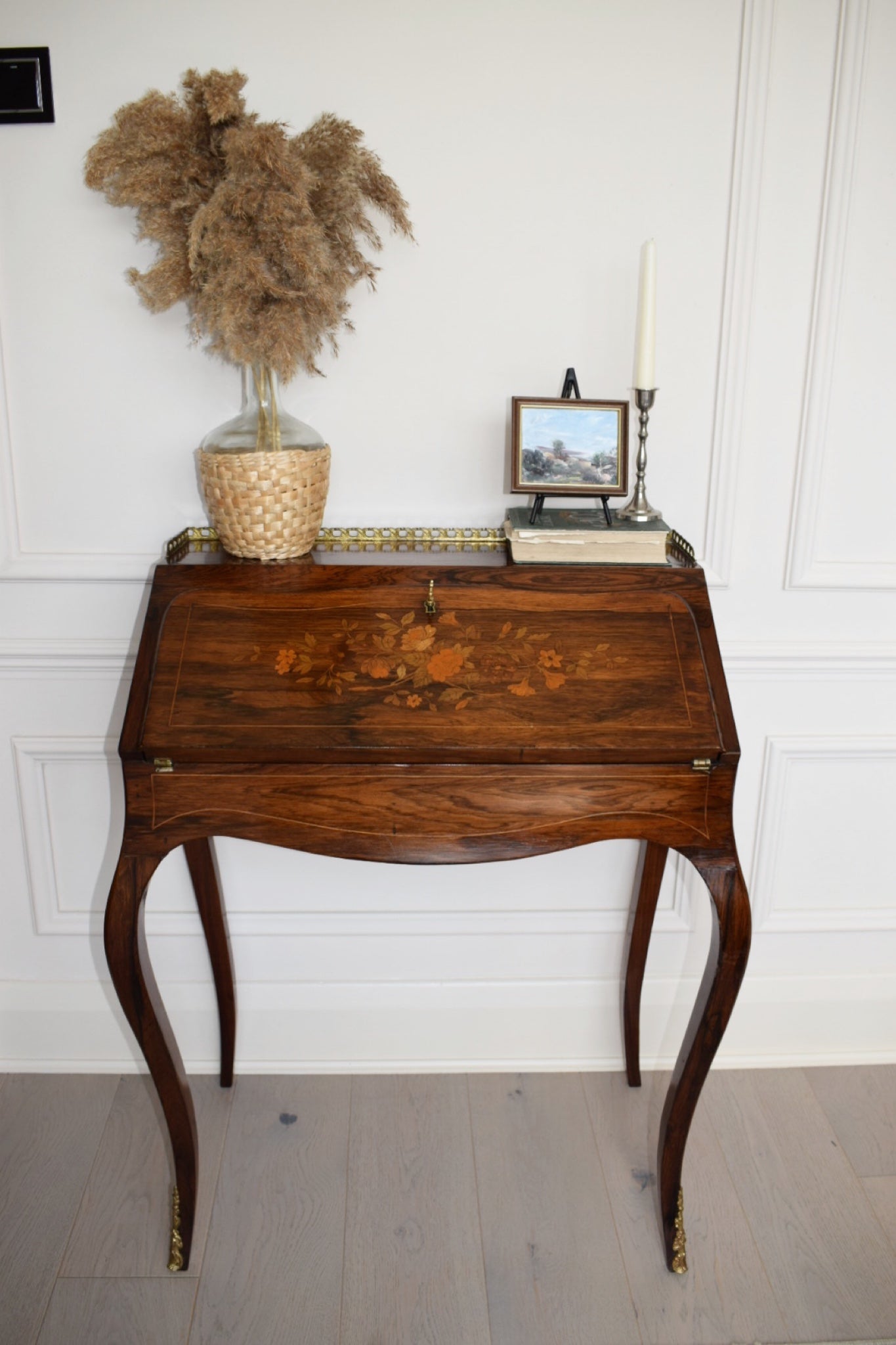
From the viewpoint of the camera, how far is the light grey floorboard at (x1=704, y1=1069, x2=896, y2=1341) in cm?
167

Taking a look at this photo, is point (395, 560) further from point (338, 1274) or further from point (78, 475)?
point (338, 1274)

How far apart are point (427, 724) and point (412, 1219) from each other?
976 millimetres

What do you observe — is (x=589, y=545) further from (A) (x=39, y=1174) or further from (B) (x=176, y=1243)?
(A) (x=39, y=1174)

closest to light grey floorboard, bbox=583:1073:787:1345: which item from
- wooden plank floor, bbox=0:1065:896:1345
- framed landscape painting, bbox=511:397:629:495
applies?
wooden plank floor, bbox=0:1065:896:1345

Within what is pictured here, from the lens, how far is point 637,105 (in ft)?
5.74

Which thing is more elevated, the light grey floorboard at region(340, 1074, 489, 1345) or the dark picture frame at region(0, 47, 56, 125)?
the dark picture frame at region(0, 47, 56, 125)

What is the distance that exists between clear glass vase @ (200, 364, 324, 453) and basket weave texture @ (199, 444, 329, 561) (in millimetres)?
20

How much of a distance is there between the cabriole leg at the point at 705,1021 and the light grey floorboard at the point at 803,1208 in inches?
7.3

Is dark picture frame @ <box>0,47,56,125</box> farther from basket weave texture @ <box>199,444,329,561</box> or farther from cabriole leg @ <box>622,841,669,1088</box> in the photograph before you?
cabriole leg @ <box>622,841,669,1088</box>

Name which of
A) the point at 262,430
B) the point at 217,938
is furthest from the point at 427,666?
the point at 217,938

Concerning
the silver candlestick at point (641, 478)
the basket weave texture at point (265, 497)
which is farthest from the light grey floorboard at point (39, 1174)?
the silver candlestick at point (641, 478)

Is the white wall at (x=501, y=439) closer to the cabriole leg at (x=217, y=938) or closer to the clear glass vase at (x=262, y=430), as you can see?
the cabriole leg at (x=217, y=938)

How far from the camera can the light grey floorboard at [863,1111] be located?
6.48 feet

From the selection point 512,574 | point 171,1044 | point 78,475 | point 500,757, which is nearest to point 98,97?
point 78,475
